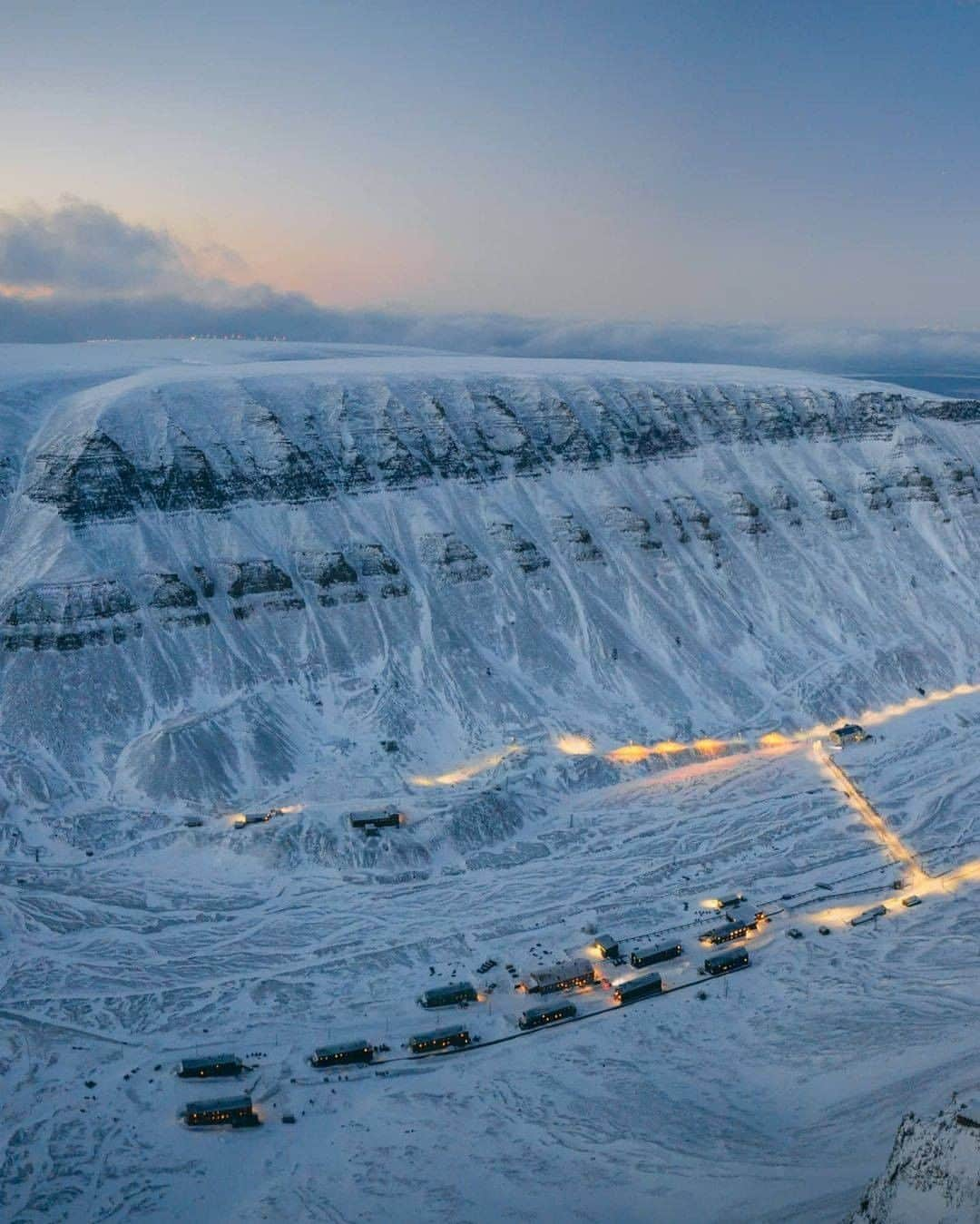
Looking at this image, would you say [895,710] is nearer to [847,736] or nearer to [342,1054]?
[847,736]

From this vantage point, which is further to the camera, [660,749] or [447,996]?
[660,749]

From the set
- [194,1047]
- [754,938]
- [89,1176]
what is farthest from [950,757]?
[89,1176]

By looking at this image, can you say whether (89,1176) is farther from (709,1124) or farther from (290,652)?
(290,652)

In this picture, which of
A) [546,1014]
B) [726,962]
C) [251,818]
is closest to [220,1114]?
[546,1014]

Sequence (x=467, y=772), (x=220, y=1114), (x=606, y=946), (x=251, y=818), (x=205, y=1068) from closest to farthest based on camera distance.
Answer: (x=220, y=1114) → (x=205, y=1068) → (x=606, y=946) → (x=251, y=818) → (x=467, y=772)

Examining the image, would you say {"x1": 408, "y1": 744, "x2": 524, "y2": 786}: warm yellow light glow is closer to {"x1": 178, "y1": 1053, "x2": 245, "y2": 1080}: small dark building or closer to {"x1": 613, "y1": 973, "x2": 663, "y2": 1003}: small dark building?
{"x1": 613, "y1": 973, "x2": 663, "y2": 1003}: small dark building

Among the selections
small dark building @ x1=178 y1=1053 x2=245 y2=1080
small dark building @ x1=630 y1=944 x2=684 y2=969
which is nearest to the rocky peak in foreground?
small dark building @ x1=630 y1=944 x2=684 y2=969
